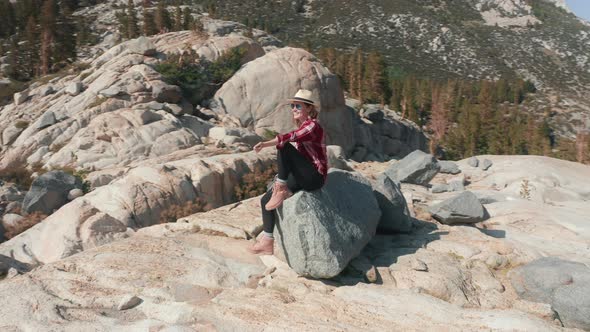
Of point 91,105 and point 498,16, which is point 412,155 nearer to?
point 91,105

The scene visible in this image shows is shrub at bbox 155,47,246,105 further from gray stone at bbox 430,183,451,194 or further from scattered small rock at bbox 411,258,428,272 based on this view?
scattered small rock at bbox 411,258,428,272

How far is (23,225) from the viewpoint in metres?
13.1

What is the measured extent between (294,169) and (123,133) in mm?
13115

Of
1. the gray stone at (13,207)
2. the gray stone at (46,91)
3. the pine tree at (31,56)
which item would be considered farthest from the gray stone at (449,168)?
the pine tree at (31,56)

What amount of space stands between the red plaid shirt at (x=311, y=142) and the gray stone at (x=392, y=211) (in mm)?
2354

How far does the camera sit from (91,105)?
20.5 meters

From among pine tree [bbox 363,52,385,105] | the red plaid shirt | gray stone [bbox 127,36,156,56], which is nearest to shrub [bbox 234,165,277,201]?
the red plaid shirt

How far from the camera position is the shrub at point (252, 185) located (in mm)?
14062

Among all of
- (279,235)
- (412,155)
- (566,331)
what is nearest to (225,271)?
(279,235)

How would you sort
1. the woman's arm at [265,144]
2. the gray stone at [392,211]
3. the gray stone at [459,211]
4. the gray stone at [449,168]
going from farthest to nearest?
the gray stone at [449,168]
the gray stone at [459,211]
the gray stone at [392,211]
the woman's arm at [265,144]

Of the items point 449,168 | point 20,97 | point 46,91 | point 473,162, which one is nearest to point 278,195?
point 449,168

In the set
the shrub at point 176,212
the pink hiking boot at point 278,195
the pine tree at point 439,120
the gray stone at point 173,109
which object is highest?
the pink hiking boot at point 278,195

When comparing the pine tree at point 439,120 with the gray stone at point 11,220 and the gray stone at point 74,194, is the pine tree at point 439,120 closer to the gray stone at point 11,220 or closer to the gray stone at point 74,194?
the gray stone at point 74,194

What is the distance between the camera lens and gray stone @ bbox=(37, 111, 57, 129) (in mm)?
20266
